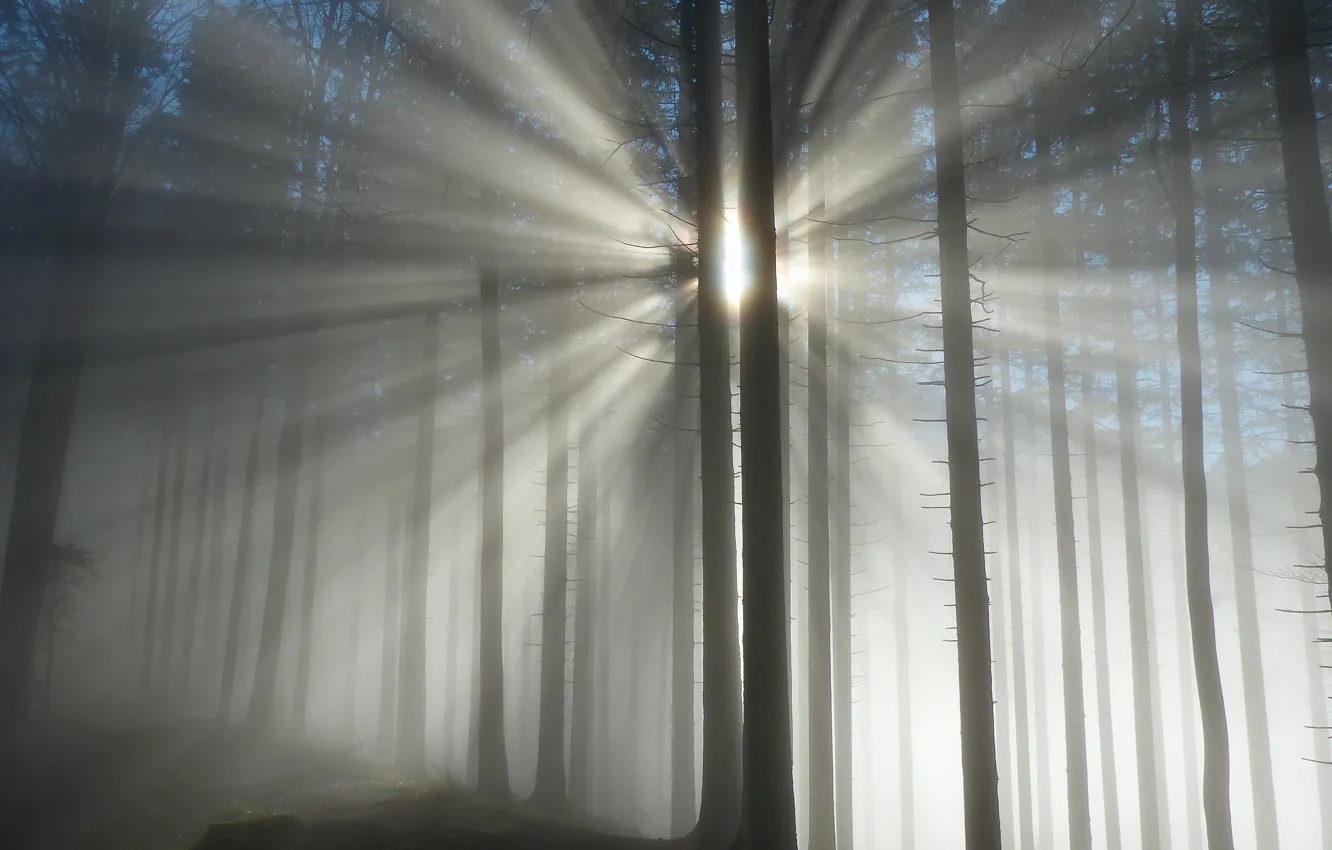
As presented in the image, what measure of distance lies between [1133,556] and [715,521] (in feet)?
38.4

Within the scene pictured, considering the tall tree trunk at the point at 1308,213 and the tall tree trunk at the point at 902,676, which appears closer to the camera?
the tall tree trunk at the point at 1308,213

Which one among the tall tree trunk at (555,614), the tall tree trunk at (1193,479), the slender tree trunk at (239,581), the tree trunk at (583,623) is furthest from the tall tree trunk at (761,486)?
the slender tree trunk at (239,581)

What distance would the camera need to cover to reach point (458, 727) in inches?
1624

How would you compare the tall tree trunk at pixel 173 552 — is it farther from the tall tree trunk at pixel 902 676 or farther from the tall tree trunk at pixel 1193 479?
the tall tree trunk at pixel 1193 479

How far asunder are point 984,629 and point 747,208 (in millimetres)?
5138

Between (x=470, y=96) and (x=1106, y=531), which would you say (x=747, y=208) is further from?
(x=1106, y=531)

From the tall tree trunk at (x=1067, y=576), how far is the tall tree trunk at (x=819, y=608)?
15.9 feet

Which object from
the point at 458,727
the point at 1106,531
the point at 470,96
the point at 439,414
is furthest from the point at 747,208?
the point at 458,727

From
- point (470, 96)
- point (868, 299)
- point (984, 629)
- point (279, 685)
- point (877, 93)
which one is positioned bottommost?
point (279, 685)

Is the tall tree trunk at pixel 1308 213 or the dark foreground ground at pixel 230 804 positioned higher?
the tall tree trunk at pixel 1308 213

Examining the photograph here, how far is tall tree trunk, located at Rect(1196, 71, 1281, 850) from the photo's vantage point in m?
15.7

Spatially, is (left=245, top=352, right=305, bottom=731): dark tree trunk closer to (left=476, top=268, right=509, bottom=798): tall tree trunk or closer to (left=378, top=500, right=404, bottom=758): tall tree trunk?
(left=476, top=268, right=509, bottom=798): tall tree trunk

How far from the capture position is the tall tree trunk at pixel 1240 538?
618 inches

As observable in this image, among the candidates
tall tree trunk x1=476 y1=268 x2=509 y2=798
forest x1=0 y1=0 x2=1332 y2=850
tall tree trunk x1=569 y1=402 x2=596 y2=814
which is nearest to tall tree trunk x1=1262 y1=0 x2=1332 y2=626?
forest x1=0 y1=0 x2=1332 y2=850
